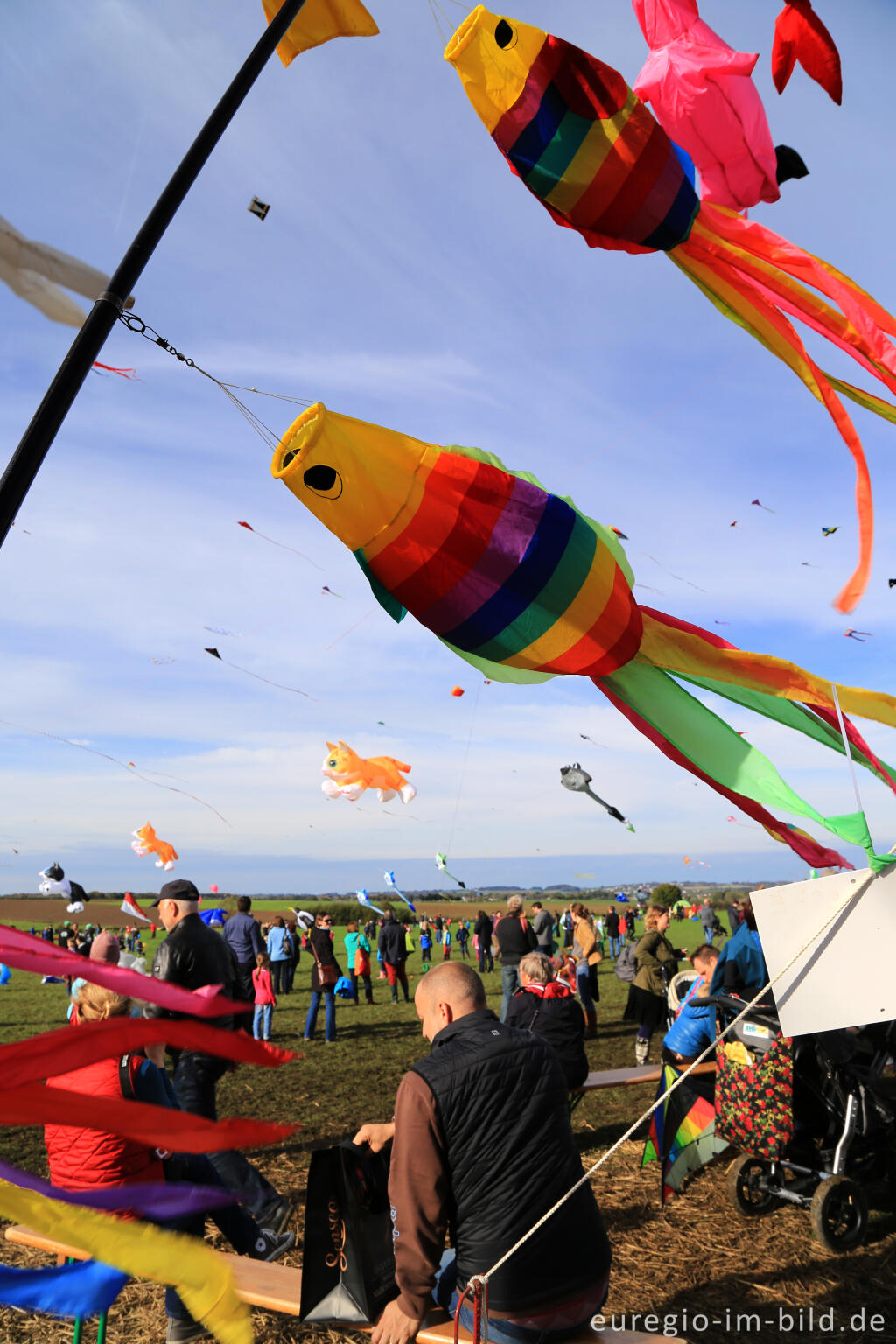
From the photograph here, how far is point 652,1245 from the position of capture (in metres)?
4.34

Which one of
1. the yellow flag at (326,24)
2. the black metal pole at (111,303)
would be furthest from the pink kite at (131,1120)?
the yellow flag at (326,24)

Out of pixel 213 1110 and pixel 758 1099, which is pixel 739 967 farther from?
pixel 213 1110

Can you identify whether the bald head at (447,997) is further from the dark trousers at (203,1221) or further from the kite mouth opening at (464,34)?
the kite mouth opening at (464,34)

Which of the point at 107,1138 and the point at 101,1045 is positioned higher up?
the point at 101,1045

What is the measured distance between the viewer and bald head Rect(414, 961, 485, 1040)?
248 centimetres

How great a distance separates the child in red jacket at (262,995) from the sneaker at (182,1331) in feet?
18.0

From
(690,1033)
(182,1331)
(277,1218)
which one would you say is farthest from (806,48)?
(690,1033)

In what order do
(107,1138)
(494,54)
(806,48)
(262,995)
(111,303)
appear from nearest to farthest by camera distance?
(111,303)
(494,54)
(806,48)
(107,1138)
(262,995)

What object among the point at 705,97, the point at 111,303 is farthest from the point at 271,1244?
the point at 705,97

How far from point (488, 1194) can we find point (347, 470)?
199cm

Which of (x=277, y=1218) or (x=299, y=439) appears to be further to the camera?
(x=277, y=1218)

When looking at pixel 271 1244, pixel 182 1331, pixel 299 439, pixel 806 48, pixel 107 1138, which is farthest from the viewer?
pixel 271 1244

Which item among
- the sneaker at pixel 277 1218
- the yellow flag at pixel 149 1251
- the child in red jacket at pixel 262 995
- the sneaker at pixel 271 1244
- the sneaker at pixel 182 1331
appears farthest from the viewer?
the child in red jacket at pixel 262 995

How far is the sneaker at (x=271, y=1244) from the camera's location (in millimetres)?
3785
